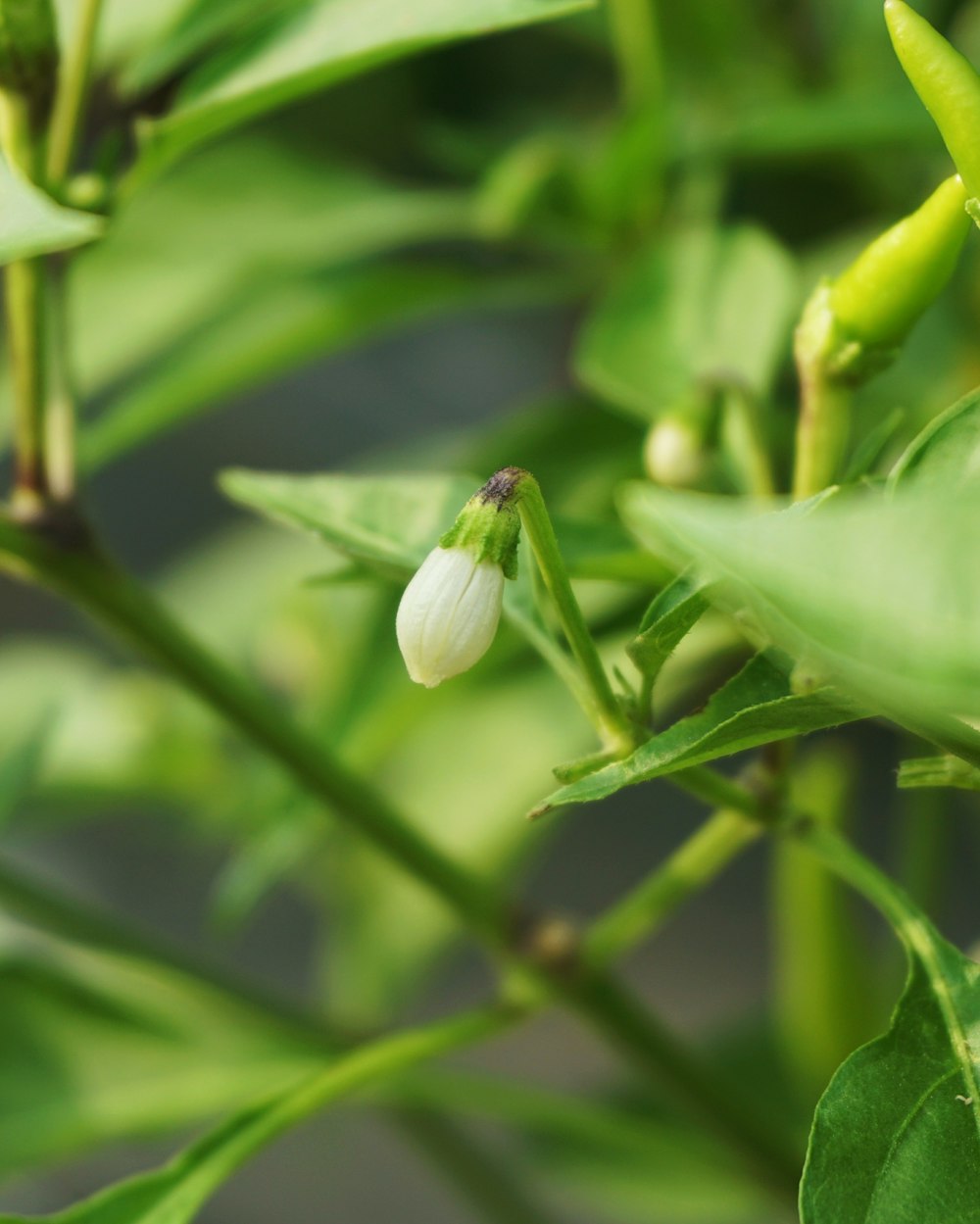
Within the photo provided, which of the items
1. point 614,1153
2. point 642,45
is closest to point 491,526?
point 642,45

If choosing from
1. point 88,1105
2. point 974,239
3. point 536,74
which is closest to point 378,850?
point 88,1105

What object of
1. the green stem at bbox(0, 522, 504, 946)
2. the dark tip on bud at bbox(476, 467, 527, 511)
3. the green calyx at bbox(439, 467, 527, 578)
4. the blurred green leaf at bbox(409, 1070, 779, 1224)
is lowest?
the blurred green leaf at bbox(409, 1070, 779, 1224)

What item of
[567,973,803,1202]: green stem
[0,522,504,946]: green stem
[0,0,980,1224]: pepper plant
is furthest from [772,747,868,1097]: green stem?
[0,522,504,946]: green stem

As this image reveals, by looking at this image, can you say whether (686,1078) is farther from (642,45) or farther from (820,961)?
(642,45)

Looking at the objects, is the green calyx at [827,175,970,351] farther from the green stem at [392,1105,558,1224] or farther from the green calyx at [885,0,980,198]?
the green stem at [392,1105,558,1224]

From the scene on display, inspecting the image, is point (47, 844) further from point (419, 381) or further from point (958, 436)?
point (958, 436)

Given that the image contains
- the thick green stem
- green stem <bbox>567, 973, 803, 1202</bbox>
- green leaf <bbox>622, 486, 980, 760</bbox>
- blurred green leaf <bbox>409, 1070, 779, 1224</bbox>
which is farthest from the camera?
blurred green leaf <bbox>409, 1070, 779, 1224</bbox>
